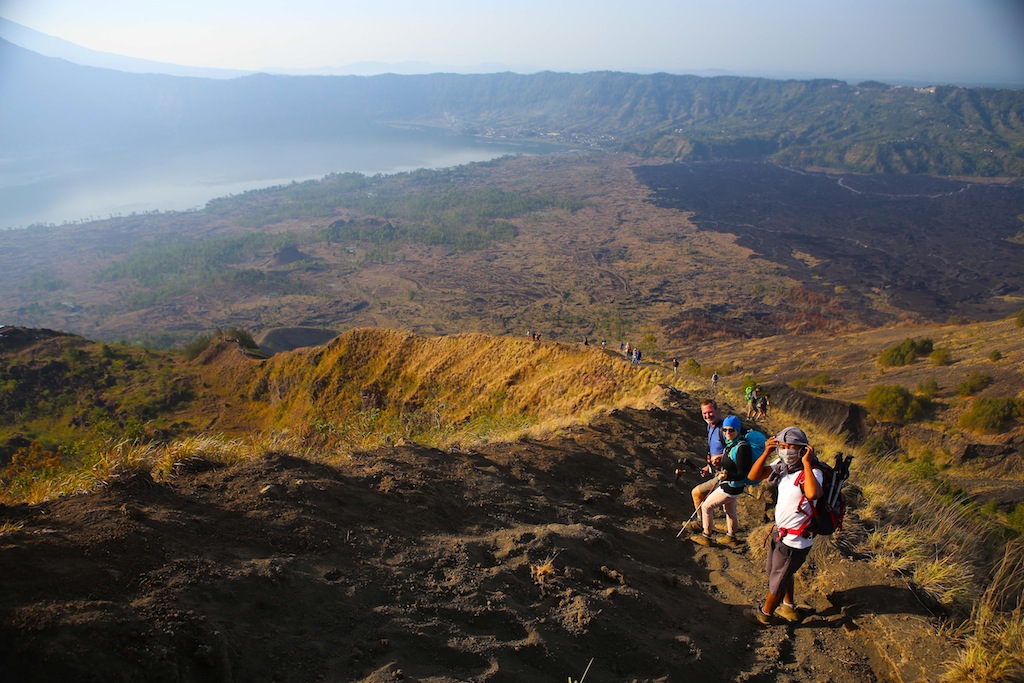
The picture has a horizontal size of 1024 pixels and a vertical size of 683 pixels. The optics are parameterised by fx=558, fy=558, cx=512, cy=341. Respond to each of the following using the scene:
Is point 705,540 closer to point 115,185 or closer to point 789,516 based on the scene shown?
point 789,516

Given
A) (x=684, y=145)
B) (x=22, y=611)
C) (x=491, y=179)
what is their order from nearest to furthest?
(x=22, y=611), (x=491, y=179), (x=684, y=145)

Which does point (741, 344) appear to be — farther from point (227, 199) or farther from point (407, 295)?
point (227, 199)

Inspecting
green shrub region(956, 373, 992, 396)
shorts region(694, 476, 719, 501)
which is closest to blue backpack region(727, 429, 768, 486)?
shorts region(694, 476, 719, 501)

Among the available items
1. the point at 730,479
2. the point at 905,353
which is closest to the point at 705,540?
the point at 730,479

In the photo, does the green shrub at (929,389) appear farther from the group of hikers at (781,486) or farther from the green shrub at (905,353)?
the group of hikers at (781,486)

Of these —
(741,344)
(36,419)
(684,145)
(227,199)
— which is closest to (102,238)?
(227,199)

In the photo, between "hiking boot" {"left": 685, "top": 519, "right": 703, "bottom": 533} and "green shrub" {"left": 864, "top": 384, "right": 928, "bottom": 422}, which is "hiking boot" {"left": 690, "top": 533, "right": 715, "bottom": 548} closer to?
"hiking boot" {"left": 685, "top": 519, "right": 703, "bottom": 533}

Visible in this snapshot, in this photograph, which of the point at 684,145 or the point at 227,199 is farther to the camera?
the point at 684,145

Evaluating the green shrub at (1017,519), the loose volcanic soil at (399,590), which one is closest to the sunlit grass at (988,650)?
the loose volcanic soil at (399,590)
